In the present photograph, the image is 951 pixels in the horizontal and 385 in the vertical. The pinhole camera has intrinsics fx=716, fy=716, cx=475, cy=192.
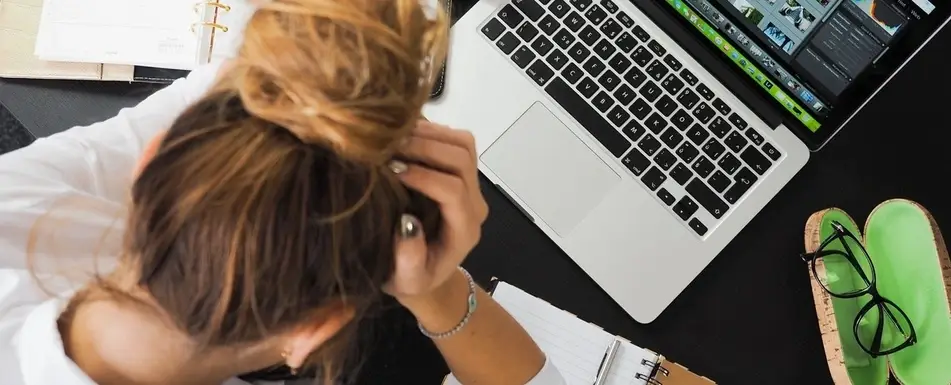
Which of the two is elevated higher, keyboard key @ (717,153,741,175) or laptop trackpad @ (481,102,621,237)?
keyboard key @ (717,153,741,175)

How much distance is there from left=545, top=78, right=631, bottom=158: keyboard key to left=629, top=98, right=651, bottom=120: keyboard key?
1.0 inches

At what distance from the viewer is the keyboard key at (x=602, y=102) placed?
68 cm

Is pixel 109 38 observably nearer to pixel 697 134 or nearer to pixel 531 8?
pixel 531 8

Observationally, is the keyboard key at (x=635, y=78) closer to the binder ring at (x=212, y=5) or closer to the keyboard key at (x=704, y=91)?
the keyboard key at (x=704, y=91)

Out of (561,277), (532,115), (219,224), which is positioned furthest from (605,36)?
(219,224)

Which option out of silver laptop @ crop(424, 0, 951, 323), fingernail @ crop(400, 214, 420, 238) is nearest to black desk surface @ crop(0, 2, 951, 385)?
silver laptop @ crop(424, 0, 951, 323)

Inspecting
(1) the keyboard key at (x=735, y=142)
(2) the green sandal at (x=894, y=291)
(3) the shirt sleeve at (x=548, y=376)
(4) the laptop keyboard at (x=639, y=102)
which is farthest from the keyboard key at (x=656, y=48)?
(3) the shirt sleeve at (x=548, y=376)

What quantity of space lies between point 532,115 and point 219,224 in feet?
1.34

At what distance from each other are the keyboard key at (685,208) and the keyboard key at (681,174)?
0.02m

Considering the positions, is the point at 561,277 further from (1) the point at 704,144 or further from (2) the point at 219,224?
(2) the point at 219,224

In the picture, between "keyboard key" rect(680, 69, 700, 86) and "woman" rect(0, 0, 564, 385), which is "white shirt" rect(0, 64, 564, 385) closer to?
"woman" rect(0, 0, 564, 385)

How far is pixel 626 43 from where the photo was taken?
2.26 ft

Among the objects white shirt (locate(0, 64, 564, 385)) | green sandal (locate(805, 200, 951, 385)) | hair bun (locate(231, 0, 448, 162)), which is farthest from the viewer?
green sandal (locate(805, 200, 951, 385))

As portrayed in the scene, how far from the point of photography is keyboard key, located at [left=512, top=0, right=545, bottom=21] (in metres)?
0.69
